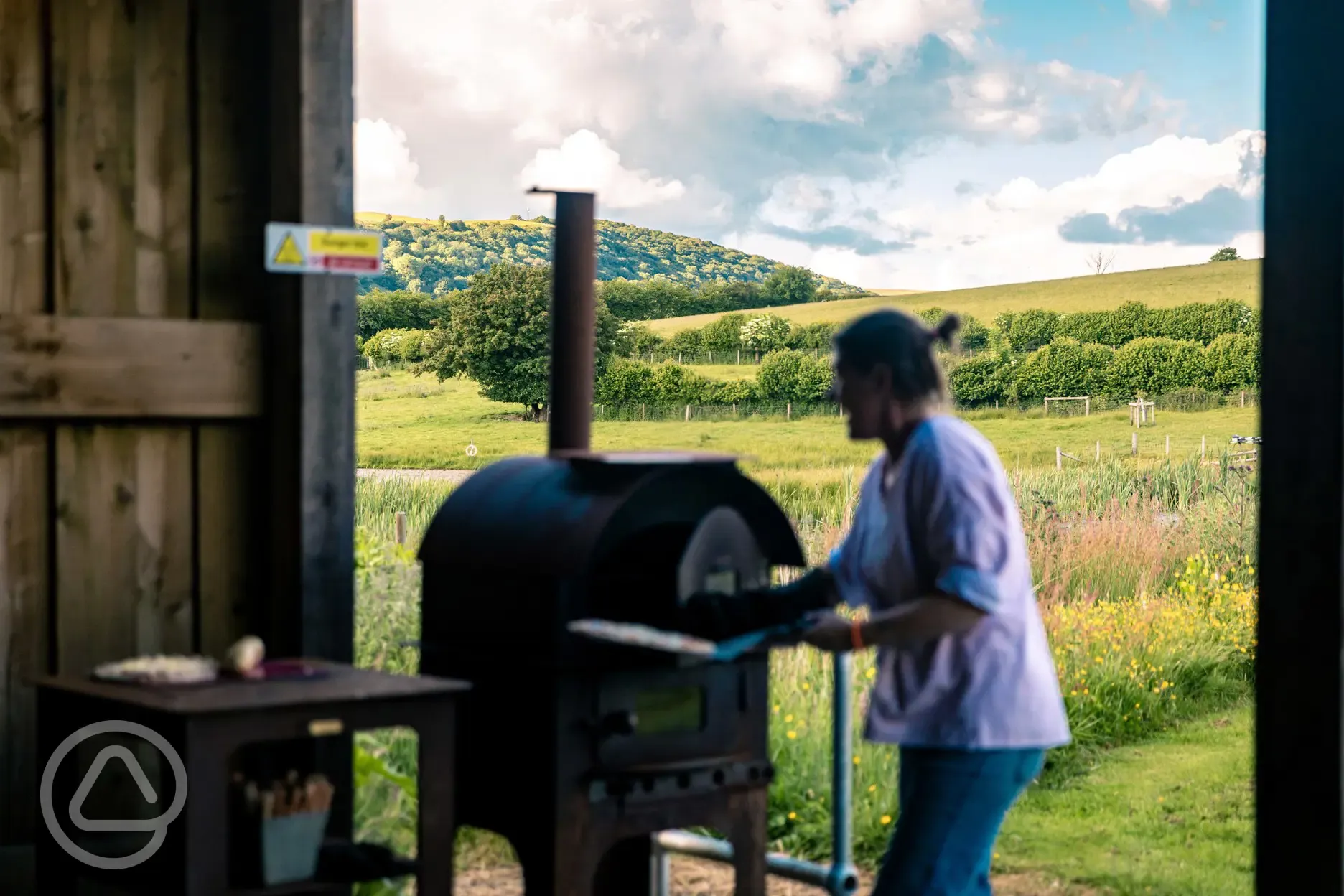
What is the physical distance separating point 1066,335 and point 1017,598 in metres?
34.3

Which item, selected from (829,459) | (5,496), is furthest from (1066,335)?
(5,496)

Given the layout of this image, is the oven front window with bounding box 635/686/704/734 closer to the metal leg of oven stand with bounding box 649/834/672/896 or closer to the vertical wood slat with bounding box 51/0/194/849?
the metal leg of oven stand with bounding box 649/834/672/896

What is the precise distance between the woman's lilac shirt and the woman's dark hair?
3.2 inches

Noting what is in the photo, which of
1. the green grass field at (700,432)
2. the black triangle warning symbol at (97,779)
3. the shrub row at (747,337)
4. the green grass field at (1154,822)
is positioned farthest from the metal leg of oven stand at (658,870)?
the shrub row at (747,337)

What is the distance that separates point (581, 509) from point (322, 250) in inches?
38.0

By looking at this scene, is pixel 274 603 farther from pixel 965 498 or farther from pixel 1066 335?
pixel 1066 335

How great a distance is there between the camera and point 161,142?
149 inches

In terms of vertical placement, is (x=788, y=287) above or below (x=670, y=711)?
above

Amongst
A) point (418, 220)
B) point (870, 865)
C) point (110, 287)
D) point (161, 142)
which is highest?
point (418, 220)

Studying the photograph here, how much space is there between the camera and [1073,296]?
39.4m

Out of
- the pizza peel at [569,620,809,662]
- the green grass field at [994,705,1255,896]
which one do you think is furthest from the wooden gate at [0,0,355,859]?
the green grass field at [994,705,1255,896]

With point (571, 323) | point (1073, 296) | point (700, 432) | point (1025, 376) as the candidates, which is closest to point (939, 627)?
point (571, 323)

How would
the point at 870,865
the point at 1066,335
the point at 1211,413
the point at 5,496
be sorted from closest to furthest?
the point at 5,496
the point at 870,865
the point at 1211,413
the point at 1066,335

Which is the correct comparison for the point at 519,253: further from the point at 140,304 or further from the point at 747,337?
the point at 140,304
